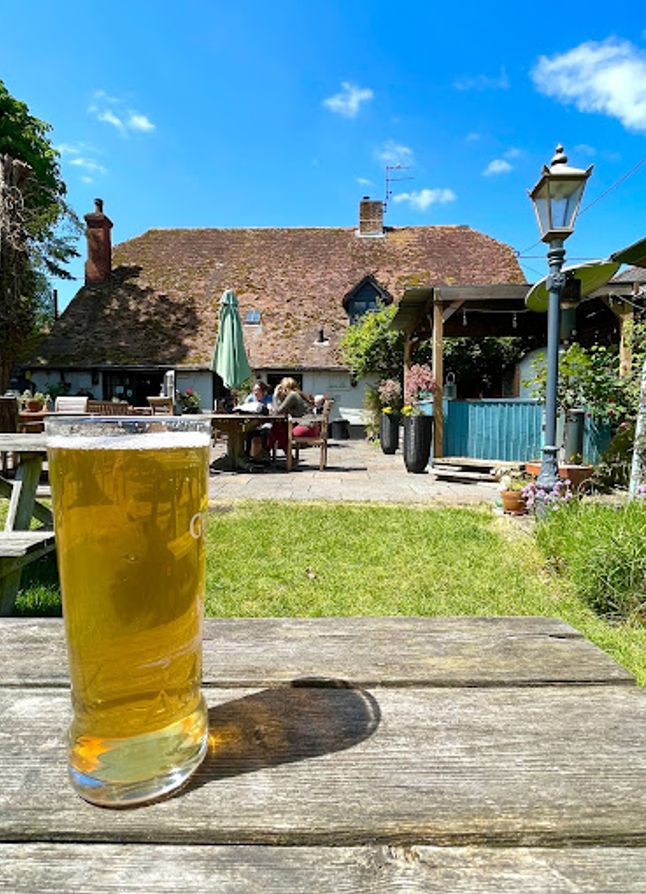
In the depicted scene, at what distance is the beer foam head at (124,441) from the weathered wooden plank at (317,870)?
0.37m

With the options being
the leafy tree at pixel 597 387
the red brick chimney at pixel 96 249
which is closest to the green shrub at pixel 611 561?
the leafy tree at pixel 597 387

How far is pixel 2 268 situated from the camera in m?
14.6

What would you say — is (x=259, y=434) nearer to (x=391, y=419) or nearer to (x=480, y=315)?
(x=391, y=419)

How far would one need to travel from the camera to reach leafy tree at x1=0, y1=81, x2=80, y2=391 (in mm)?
12674

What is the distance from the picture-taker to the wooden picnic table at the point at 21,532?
2.25m

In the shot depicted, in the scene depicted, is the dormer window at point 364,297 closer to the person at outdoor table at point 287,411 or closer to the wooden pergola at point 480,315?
the wooden pergola at point 480,315

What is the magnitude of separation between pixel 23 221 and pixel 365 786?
15.4 m

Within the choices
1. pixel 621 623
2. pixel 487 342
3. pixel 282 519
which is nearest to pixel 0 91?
pixel 487 342

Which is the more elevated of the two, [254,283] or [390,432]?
[254,283]

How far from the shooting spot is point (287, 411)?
8.75 m

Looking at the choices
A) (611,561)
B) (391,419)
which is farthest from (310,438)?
(611,561)

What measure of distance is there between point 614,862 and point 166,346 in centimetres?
1955

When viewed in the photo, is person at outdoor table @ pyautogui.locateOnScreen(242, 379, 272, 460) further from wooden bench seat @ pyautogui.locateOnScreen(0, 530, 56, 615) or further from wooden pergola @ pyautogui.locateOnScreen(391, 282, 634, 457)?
wooden bench seat @ pyautogui.locateOnScreen(0, 530, 56, 615)

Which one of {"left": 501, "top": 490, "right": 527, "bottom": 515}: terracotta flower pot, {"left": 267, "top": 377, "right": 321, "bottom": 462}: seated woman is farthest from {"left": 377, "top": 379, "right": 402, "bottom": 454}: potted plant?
{"left": 501, "top": 490, "right": 527, "bottom": 515}: terracotta flower pot
